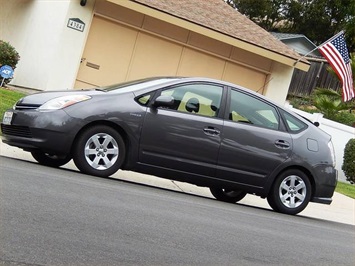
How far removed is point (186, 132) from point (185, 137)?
0.07 metres

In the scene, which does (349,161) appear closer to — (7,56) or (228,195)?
(228,195)

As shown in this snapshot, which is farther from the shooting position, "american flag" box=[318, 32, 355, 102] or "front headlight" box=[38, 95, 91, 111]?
"american flag" box=[318, 32, 355, 102]

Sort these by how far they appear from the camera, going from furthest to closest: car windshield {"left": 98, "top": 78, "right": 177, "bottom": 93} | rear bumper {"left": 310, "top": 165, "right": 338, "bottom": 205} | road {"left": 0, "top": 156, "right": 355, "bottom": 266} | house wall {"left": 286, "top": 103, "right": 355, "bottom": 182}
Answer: house wall {"left": 286, "top": 103, "right": 355, "bottom": 182} → rear bumper {"left": 310, "top": 165, "right": 338, "bottom": 205} → car windshield {"left": 98, "top": 78, "right": 177, "bottom": 93} → road {"left": 0, "top": 156, "right": 355, "bottom": 266}

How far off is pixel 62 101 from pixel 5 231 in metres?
4.15

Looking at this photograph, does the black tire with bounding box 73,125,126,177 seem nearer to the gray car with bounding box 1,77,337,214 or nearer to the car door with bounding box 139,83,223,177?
the gray car with bounding box 1,77,337,214

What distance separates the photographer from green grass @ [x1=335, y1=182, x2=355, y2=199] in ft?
56.4

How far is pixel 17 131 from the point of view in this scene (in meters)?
9.91

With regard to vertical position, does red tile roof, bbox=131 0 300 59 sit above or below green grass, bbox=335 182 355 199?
above

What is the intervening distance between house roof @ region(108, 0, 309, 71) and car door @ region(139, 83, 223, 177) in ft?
26.2

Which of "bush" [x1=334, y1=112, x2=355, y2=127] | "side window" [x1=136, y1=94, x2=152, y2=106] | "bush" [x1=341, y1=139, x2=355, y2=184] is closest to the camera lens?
"side window" [x1=136, y1=94, x2=152, y2=106]

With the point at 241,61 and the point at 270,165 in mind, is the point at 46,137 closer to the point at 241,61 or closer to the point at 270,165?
the point at 270,165

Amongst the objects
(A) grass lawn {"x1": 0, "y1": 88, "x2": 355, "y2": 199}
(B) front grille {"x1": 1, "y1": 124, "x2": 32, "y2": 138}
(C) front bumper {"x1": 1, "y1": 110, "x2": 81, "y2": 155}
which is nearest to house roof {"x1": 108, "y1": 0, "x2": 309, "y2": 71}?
(A) grass lawn {"x1": 0, "y1": 88, "x2": 355, "y2": 199}

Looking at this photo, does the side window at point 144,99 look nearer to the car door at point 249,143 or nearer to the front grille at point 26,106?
the car door at point 249,143

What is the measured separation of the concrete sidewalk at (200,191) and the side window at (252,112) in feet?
6.00
